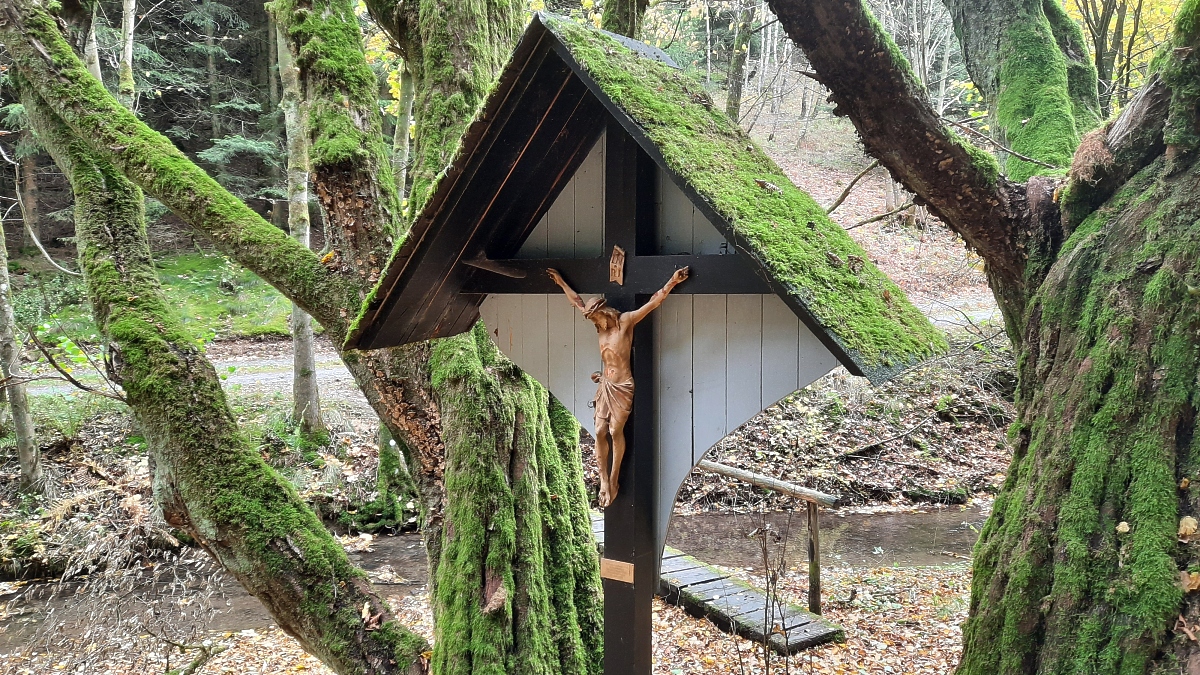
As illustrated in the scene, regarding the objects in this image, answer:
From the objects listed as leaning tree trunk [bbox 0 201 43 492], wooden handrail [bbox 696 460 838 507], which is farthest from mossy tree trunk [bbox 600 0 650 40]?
leaning tree trunk [bbox 0 201 43 492]

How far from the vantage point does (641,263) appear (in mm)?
2373

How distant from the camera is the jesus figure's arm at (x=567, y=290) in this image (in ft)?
8.27

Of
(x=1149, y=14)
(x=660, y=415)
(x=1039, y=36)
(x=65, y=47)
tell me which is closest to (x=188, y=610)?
(x=65, y=47)

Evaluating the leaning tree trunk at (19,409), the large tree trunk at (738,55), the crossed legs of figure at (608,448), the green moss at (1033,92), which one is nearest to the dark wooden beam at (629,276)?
the crossed legs of figure at (608,448)

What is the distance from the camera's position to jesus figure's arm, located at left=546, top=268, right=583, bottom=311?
2521mm

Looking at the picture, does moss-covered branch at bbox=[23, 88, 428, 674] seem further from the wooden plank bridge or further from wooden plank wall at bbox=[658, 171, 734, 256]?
the wooden plank bridge

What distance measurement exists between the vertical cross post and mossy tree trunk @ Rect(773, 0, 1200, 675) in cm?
75

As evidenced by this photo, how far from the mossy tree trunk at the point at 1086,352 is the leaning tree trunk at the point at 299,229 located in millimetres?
8028

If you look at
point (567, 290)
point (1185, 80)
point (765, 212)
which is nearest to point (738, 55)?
point (1185, 80)

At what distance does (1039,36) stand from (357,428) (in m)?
A: 9.79

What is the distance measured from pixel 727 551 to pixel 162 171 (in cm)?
740

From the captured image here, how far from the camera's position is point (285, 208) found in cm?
1900

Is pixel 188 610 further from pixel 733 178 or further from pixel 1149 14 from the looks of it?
pixel 1149 14

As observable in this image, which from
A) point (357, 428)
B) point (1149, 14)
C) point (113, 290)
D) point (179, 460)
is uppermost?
point (1149, 14)
